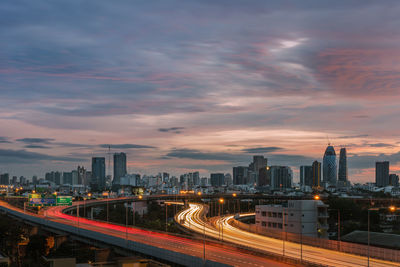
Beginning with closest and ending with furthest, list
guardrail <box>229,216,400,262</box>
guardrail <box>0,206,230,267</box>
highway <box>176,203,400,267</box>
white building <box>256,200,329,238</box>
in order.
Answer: guardrail <box>0,206,230,267</box> → highway <box>176,203,400,267</box> → guardrail <box>229,216,400,262</box> → white building <box>256,200,329,238</box>

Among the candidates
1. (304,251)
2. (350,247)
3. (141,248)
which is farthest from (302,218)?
(141,248)

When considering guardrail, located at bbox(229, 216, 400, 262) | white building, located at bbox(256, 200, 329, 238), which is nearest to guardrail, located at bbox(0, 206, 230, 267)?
guardrail, located at bbox(229, 216, 400, 262)

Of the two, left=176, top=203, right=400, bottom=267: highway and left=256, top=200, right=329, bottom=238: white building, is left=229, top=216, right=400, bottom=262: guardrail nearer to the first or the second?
left=176, top=203, right=400, bottom=267: highway

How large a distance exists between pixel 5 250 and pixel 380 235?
6163cm

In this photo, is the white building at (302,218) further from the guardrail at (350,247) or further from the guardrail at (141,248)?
the guardrail at (141,248)

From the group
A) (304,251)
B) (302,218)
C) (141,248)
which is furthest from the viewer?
(302,218)

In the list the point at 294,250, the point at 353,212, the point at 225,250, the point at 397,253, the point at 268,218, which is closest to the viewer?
the point at 397,253

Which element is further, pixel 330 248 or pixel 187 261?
pixel 330 248

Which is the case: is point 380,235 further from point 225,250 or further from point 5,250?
point 5,250

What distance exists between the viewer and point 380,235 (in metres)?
76.2

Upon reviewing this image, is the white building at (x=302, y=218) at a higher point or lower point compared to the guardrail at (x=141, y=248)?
lower

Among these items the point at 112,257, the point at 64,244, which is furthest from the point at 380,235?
the point at 64,244

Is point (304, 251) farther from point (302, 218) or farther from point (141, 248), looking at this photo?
point (302, 218)

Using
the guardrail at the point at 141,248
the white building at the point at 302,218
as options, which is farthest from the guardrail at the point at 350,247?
the white building at the point at 302,218
